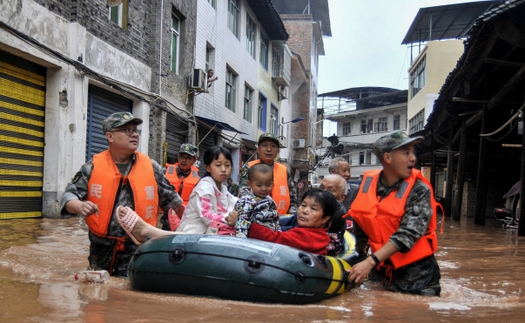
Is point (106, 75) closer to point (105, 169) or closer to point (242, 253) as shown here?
point (105, 169)

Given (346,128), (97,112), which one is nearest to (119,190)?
(97,112)

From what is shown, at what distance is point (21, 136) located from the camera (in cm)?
930

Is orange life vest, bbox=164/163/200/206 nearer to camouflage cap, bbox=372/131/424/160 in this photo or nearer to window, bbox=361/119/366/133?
camouflage cap, bbox=372/131/424/160

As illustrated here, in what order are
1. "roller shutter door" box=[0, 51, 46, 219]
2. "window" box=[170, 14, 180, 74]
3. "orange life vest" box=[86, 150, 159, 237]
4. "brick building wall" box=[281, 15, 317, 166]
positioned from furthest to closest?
"brick building wall" box=[281, 15, 317, 166], "window" box=[170, 14, 180, 74], "roller shutter door" box=[0, 51, 46, 219], "orange life vest" box=[86, 150, 159, 237]

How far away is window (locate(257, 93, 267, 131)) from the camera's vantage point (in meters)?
25.4

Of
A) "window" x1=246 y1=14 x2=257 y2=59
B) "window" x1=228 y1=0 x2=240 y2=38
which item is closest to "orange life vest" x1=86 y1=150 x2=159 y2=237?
"window" x1=228 y1=0 x2=240 y2=38

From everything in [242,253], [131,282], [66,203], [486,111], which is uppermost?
[486,111]

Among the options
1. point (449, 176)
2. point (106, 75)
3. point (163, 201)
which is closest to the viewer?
point (163, 201)

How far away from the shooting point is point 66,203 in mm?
4012

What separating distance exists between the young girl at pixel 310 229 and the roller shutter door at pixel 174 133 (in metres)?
10.6

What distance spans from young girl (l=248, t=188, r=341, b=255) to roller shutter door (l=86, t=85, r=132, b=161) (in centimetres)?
779

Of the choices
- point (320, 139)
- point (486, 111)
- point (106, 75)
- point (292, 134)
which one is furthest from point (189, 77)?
point (320, 139)

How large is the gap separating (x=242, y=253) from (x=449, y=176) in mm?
16056

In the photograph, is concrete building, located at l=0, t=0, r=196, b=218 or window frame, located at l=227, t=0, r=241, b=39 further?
window frame, located at l=227, t=0, r=241, b=39
